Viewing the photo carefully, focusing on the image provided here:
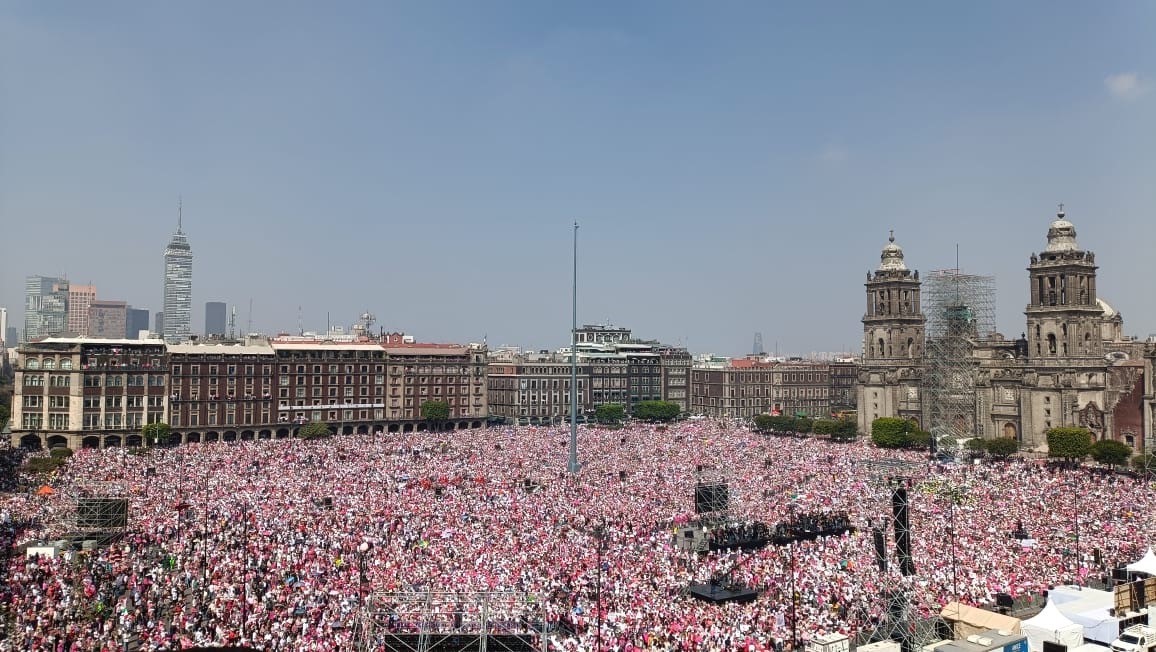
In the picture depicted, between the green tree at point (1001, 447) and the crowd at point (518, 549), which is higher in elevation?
the green tree at point (1001, 447)

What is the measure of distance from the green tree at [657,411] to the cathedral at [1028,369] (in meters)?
A: 30.4

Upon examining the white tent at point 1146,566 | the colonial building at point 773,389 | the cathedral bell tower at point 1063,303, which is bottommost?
the white tent at point 1146,566

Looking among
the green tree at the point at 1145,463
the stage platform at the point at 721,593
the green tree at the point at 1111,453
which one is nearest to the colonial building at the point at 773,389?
the green tree at the point at 1145,463

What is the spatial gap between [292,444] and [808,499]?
5127cm

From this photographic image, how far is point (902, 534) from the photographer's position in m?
37.1

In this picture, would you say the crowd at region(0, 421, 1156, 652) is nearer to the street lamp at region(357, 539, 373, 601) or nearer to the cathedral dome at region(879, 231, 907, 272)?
the street lamp at region(357, 539, 373, 601)

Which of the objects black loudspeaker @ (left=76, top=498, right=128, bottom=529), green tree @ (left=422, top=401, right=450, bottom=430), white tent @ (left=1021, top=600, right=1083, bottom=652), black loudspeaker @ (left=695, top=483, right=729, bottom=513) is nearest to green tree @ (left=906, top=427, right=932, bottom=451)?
black loudspeaker @ (left=695, top=483, right=729, bottom=513)

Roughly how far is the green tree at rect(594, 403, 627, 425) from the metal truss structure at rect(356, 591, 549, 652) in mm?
94711

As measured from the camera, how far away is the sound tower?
120 ft

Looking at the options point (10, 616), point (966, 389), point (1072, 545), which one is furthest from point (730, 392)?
point (10, 616)

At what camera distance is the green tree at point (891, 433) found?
86062 mm

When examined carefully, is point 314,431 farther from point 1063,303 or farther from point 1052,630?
point 1052,630

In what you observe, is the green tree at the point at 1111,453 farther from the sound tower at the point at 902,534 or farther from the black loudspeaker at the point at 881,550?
the black loudspeaker at the point at 881,550

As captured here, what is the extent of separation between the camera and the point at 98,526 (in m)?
40.3
